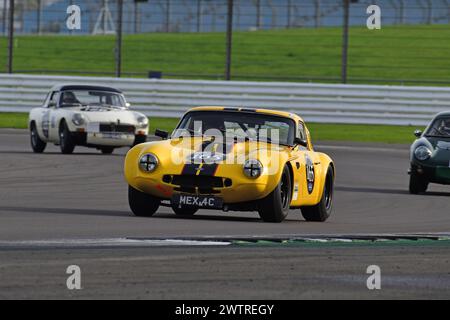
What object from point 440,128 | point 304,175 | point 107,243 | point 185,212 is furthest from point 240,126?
point 440,128

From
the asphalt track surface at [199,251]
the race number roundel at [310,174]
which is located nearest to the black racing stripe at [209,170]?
the asphalt track surface at [199,251]

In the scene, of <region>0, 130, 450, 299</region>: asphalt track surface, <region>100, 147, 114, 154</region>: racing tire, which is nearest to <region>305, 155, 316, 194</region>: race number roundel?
<region>0, 130, 450, 299</region>: asphalt track surface

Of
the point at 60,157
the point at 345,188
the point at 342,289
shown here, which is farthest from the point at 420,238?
the point at 60,157

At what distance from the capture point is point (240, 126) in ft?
45.0

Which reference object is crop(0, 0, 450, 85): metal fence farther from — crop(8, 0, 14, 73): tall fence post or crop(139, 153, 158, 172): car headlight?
crop(139, 153, 158, 172): car headlight

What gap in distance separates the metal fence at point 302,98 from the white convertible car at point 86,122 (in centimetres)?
772

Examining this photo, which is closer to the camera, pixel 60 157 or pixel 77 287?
pixel 77 287

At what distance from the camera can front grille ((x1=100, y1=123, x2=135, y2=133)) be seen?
75.9ft

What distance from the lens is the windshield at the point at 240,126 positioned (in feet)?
44.9

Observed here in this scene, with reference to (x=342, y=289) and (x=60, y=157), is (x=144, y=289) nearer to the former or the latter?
(x=342, y=289)

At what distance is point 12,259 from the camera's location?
9.02 metres

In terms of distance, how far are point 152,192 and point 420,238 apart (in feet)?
8.88

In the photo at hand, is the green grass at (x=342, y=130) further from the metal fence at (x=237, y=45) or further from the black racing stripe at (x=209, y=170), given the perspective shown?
the black racing stripe at (x=209, y=170)

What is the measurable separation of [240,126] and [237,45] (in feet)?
144
